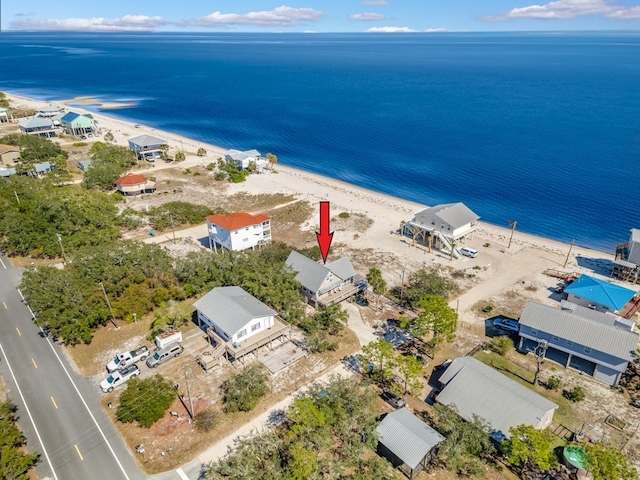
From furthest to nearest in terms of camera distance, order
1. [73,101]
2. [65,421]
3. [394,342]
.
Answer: [73,101] → [394,342] → [65,421]

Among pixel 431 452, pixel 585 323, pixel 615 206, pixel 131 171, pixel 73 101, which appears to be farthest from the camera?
pixel 73 101

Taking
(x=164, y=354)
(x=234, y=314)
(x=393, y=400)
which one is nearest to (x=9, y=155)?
(x=164, y=354)

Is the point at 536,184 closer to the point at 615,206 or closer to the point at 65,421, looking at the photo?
the point at 615,206

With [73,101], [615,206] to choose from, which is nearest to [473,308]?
[615,206]

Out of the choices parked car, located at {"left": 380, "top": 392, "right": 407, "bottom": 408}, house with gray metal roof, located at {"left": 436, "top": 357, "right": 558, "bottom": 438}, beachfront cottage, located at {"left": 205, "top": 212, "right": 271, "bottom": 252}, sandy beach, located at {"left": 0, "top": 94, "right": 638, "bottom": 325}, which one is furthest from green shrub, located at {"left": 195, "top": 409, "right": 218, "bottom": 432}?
sandy beach, located at {"left": 0, "top": 94, "right": 638, "bottom": 325}

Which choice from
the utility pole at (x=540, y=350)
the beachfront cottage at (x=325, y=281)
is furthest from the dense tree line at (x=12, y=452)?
the utility pole at (x=540, y=350)

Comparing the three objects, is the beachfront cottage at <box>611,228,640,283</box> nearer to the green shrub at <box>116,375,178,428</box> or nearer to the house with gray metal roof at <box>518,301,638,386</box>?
the house with gray metal roof at <box>518,301,638,386</box>

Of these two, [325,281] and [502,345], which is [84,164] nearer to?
[325,281]
